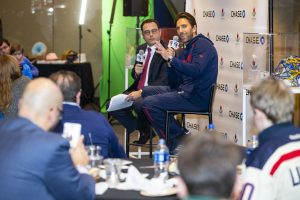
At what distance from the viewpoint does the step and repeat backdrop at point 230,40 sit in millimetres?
7016

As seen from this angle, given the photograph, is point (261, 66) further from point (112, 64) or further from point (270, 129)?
point (112, 64)

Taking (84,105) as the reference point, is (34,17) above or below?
above

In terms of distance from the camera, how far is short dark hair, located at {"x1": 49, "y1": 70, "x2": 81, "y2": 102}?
4043mm

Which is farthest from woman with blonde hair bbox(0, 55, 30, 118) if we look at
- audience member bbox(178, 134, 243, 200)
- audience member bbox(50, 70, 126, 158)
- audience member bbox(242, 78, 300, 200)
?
audience member bbox(178, 134, 243, 200)

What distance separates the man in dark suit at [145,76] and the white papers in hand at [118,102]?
0.06 m

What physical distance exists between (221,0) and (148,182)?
14.6 feet

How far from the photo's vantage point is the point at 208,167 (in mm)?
1904

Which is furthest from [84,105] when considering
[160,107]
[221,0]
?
[160,107]

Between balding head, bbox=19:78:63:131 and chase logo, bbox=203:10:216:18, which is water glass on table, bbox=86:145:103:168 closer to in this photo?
balding head, bbox=19:78:63:131

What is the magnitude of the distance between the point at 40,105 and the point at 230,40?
4698 millimetres

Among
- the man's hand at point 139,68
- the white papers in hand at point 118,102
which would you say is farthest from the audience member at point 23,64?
the man's hand at point 139,68

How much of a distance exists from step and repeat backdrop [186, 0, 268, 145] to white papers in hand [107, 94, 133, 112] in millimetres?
1184

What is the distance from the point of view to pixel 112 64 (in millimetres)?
11875

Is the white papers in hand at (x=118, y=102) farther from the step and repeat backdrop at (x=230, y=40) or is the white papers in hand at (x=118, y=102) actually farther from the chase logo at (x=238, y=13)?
the chase logo at (x=238, y=13)
